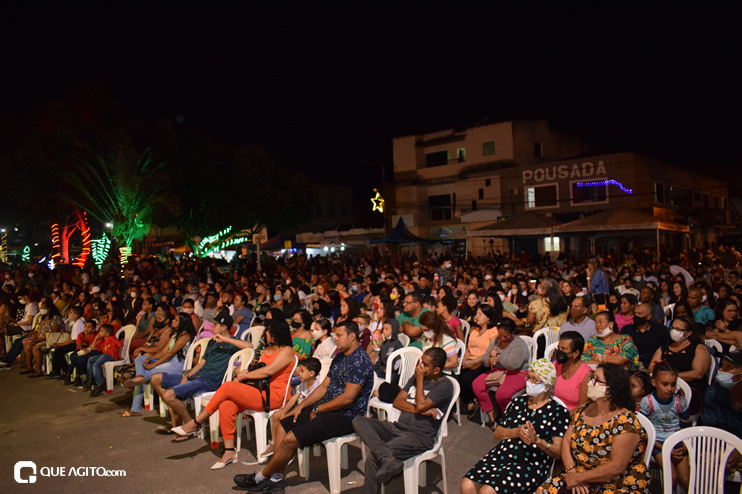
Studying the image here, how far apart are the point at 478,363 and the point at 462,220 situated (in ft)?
84.8

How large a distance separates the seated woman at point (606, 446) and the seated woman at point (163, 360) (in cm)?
458

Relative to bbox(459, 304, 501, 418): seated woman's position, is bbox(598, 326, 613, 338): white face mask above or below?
above

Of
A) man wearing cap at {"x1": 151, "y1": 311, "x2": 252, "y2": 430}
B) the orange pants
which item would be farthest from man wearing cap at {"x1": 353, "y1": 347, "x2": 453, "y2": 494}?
man wearing cap at {"x1": 151, "y1": 311, "x2": 252, "y2": 430}

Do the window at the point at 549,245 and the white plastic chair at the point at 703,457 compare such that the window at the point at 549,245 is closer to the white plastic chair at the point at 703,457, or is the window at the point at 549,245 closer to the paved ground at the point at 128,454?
the paved ground at the point at 128,454

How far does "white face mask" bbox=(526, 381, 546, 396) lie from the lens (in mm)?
3436

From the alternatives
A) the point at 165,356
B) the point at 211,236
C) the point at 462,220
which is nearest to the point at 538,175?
the point at 462,220

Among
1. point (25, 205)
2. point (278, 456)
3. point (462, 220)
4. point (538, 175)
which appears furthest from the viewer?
point (462, 220)

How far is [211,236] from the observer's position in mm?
29703

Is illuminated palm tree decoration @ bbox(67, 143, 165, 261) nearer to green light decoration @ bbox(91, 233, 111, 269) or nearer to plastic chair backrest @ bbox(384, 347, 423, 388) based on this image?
green light decoration @ bbox(91, 233, 111, 269)

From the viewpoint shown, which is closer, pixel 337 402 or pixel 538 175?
pixel 337 402

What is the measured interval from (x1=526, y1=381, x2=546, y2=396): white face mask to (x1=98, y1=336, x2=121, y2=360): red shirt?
6.50 m

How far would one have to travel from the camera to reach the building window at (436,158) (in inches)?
1347

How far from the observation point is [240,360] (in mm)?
5980

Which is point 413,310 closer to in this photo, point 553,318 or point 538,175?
point 553,318
